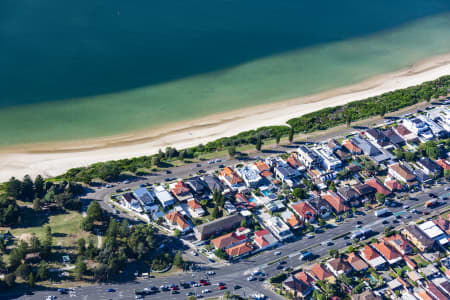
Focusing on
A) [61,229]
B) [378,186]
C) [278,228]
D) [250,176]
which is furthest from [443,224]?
[61,229]

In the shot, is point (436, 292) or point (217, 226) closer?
point (436, 292)

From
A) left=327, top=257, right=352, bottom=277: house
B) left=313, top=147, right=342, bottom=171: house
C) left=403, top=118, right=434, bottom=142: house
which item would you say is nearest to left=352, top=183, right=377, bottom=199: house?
left=313, top=147, right=342, bottom=171: house

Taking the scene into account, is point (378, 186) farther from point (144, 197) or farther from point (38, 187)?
point (38, 187)

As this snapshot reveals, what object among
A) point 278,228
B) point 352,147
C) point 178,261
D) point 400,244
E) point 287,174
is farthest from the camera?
point 352,147

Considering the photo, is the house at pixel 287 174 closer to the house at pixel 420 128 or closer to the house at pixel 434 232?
the house at pixel 434 232

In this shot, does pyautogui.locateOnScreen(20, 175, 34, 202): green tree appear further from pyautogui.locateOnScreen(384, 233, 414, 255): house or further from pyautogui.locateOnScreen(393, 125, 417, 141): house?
pyautogui.locateOnScreen(393, 125, 417, 141): house

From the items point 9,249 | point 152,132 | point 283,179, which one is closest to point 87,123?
point 152,132
